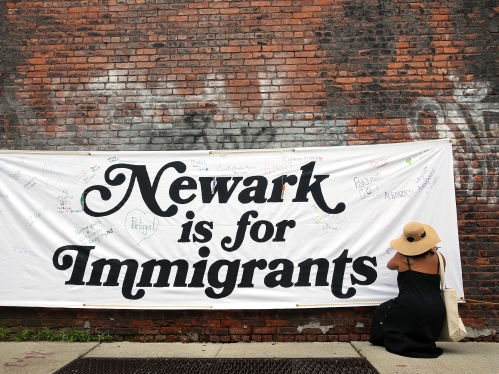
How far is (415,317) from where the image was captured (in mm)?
4574

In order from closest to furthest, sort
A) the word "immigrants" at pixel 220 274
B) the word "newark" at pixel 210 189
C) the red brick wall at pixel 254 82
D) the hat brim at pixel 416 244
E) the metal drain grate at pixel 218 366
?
the metal drain grate at pixel 218 366 → the hat brim at pixel 416 244 → the word "immigrants" at pixel 220 274 → the word "newark" at pixel 210 189 → the red brick wall at pixel 254 82

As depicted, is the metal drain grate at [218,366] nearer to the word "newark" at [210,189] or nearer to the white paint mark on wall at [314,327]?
the white paint mark on wall at [314,327]

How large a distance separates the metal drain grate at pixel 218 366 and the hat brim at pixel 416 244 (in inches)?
43.9

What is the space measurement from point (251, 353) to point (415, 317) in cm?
163

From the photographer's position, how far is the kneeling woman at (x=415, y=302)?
4570 millimetres

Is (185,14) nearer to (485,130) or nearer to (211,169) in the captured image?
(211,169)

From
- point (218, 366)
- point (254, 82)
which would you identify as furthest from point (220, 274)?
point (254, 82)

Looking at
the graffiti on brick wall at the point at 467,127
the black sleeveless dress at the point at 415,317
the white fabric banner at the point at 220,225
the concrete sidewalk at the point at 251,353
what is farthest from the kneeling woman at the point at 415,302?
the graffiti on brick wall at the point at 467,127

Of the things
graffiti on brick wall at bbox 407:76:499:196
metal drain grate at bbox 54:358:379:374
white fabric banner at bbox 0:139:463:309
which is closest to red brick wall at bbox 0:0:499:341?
graffiti on brick wall at bbox 407:76:499:196

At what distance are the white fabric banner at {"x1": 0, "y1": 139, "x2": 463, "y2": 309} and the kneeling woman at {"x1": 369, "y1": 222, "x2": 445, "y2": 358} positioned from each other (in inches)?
15.8

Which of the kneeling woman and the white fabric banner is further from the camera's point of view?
the white fabric banner

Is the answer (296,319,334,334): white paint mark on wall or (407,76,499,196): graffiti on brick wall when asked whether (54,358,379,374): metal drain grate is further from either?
(407,76,499,196): graffiti on brick wall

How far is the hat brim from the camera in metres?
4.65

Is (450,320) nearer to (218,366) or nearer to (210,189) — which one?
(218,366)
